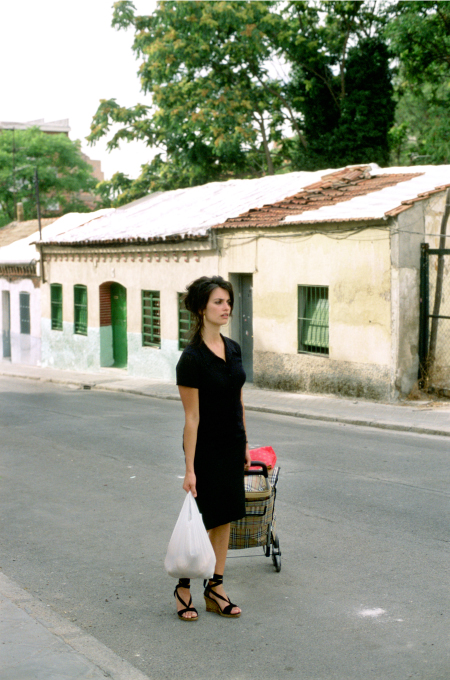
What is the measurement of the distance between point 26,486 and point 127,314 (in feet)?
45.7

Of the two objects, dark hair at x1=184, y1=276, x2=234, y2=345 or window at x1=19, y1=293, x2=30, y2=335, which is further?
window at x1=19, y1=293, x2=30, y2=335

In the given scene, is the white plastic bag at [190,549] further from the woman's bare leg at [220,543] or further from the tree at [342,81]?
the tree at [342,81]

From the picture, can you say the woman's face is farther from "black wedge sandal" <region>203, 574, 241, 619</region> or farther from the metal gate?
the metal gate

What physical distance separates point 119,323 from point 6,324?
9017mm

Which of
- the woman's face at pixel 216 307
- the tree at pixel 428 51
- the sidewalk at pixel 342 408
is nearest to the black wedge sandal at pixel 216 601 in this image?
the woman's face at pixel 216 307

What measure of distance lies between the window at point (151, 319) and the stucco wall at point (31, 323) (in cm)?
735

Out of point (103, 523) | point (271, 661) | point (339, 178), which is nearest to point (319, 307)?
point (339, 178)

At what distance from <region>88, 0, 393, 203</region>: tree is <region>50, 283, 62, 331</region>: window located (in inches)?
273

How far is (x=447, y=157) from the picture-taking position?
2445 cm

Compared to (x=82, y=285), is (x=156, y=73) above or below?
above

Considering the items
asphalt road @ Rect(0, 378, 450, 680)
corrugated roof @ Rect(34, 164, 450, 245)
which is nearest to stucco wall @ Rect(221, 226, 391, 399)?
corrugated roof @ Rect(34, 164, 450, 245)

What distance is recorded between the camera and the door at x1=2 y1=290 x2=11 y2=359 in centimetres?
3055

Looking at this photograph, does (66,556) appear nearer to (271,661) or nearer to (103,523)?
(103,523)

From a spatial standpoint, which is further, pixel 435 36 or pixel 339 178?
pixel 435 36
